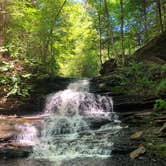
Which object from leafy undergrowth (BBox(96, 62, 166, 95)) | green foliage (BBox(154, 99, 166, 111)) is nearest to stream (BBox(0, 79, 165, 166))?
leafy undergrowth (BBox(96, 62, 166, 95))

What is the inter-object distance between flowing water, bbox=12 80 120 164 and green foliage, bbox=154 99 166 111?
6.06 ft

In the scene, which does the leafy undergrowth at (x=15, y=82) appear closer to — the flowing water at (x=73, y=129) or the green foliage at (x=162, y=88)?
the flowing water at (x=73, y=129)

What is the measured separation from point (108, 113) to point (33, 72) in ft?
20.7

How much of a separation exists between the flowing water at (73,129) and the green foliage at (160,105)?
1.85 metres

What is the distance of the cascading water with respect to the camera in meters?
9.99

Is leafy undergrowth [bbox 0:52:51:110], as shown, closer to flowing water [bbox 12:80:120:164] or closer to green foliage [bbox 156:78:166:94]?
flowing water [bbox 12:80:120:164]

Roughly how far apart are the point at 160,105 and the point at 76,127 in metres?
3.82

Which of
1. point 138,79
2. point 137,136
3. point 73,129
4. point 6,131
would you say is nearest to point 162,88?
point 138,79

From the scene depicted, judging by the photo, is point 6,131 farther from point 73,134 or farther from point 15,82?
point 15,82

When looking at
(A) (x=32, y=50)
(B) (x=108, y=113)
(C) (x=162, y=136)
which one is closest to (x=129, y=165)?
(C) (x=162, y=136)

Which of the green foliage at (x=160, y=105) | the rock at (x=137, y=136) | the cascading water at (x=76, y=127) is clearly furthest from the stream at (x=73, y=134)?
the green foliage at (x=160, y=105)

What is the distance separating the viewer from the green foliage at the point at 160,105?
11.4m

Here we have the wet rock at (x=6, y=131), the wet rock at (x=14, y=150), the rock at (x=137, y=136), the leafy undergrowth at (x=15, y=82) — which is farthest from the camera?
the leafy undergrowth at (x=15, y=82)

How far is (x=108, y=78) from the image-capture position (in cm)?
1647
